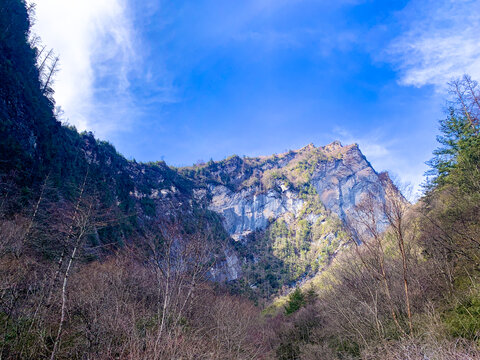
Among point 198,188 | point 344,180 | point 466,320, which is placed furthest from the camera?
point 344,180

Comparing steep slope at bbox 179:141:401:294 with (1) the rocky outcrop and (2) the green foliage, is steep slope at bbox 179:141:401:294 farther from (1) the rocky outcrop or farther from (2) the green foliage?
(2) the green foliage

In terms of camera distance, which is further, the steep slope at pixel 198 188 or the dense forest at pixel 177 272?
the steep slope at pixel 198 188

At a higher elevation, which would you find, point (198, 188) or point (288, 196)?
point (198, 188)

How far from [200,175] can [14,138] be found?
95.4 meters

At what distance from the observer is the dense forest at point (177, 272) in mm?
6535

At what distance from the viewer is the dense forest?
6.54 meters

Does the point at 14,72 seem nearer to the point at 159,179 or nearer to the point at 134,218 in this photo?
the point at 134,218

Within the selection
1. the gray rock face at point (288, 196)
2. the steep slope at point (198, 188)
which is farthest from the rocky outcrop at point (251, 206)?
the steep slope at point (198, 188)

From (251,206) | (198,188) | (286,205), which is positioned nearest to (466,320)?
(198,188)

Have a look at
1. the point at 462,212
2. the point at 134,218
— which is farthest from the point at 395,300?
→ the point at 134,218

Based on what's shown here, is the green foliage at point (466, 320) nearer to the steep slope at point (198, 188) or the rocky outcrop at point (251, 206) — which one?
the steep slope at point (198, 188)

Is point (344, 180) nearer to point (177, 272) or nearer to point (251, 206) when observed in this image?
point (251, 206)

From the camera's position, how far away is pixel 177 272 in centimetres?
948

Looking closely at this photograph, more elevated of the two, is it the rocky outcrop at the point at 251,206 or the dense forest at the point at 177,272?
the rocky outcrop at the point at 251,206
